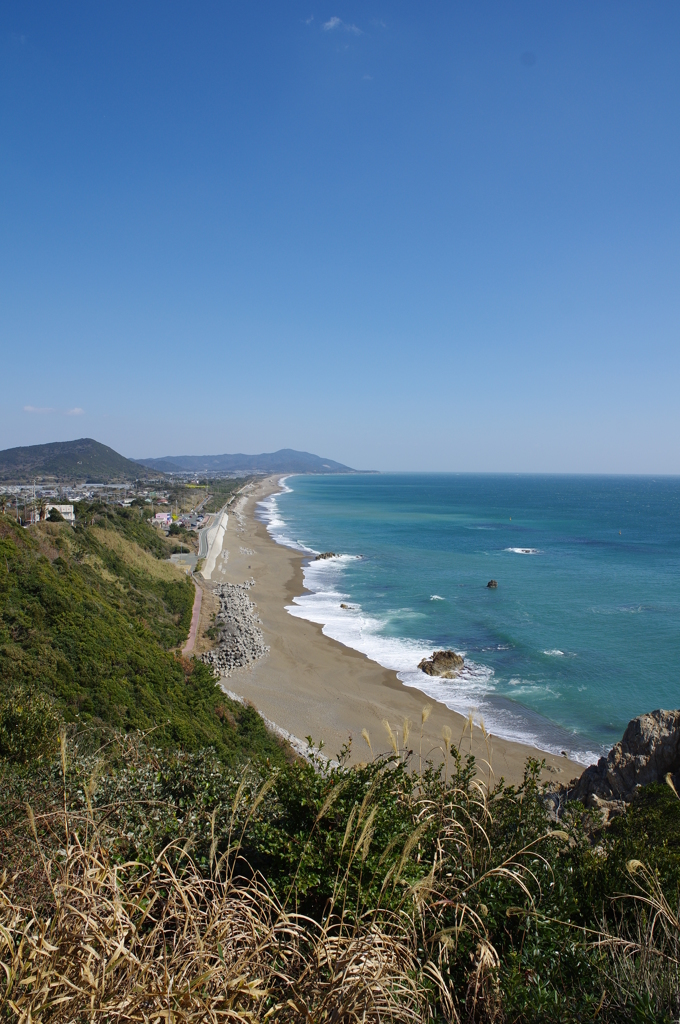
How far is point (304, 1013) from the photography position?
2.42 m

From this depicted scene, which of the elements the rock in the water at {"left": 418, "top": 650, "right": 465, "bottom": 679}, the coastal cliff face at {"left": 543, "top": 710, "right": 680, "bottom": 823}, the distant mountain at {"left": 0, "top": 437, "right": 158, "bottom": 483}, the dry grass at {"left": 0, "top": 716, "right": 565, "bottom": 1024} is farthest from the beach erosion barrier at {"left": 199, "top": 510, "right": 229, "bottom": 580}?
the distant mountain at {"left": 0, "top": 437, "right": 158, "bottom": 483}

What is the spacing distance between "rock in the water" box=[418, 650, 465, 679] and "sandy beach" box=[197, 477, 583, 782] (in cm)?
169

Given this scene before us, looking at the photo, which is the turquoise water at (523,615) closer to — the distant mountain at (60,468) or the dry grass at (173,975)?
the dry grass at (173,975)

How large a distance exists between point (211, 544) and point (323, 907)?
50.7 m

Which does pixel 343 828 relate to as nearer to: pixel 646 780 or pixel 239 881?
pixel 239 881

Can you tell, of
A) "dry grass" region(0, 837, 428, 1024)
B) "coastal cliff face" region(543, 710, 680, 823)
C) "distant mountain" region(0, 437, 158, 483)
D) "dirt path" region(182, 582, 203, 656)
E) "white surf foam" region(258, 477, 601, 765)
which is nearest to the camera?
"dry grass" region(0, 837, 428, 1024)

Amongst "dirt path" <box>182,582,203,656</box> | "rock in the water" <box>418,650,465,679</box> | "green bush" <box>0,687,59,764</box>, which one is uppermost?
"green bush" <box>0,687,59,764</box>

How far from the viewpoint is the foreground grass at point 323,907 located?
8.15 feet

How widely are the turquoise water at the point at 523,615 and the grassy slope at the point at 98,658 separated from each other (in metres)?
8.74

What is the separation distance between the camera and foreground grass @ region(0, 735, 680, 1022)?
248cm

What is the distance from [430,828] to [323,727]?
1498cm

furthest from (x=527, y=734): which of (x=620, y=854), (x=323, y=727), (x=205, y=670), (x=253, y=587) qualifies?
(x=253, y=587)

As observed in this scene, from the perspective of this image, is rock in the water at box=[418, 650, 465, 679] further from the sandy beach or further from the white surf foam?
the sandy beach

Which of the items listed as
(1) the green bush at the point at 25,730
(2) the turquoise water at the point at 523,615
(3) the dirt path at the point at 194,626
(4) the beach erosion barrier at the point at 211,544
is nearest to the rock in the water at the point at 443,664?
(2) the turquoise water at the point at 523,615
